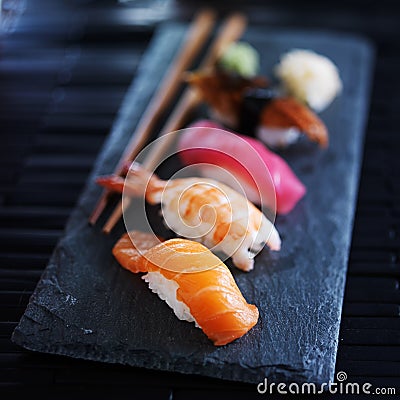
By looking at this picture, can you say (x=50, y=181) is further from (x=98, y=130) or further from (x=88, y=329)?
(x=88, y=329)

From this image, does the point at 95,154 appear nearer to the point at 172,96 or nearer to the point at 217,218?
the point at 172,96

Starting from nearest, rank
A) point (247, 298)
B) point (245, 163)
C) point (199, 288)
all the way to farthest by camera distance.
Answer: point (199, 288)
point (247, 298)
point (245, 163)

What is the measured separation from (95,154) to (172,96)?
0.42 m

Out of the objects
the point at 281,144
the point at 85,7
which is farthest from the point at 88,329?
the point at 85,7

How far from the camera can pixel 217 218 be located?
2.28 m

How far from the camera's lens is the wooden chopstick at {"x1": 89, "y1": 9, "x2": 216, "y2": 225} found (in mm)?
2752

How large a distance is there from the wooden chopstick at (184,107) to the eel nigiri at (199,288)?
318mm

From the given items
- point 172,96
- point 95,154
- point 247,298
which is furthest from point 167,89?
point 247,298

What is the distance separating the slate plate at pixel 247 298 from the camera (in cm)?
202

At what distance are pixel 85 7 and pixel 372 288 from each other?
2392 millimetres

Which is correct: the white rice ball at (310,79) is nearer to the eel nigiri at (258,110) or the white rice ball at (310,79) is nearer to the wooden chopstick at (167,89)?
the eel nigiri at (258,110)

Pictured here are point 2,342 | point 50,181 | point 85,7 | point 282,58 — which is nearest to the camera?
point 2,342

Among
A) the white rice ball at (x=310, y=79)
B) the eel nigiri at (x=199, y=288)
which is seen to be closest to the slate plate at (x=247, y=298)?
the eel nigiri at (x=199, y=288)

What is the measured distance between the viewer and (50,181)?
2859 mm
